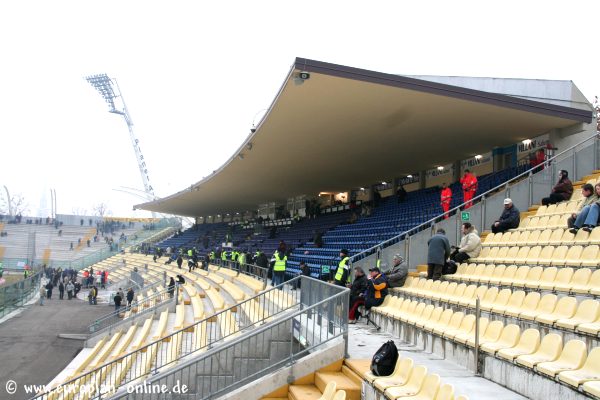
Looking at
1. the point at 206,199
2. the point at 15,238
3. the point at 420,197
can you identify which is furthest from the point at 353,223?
the point at 15,238

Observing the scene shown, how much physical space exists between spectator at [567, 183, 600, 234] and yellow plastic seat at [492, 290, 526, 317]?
7.91ft

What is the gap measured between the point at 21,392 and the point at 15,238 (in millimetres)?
53914

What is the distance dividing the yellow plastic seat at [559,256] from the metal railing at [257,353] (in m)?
3.00

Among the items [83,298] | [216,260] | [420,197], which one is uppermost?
[420,197]

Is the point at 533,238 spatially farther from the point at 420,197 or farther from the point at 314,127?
the point at 420,197

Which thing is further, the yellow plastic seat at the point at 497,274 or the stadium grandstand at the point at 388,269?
the yellow plastic seat at the point at 497,274

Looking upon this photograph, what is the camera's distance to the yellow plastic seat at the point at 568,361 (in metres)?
4.36

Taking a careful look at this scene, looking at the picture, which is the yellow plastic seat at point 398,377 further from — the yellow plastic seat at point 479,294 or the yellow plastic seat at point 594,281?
the yellow plastic seat at point 594,281

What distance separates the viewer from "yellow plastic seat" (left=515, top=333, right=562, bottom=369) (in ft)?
15.4

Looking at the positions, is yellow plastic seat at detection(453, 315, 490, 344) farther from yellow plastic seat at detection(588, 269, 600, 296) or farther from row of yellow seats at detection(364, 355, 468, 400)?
yellow plastic seat at detection(588, 269, 600, 296)

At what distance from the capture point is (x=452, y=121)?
14258mm

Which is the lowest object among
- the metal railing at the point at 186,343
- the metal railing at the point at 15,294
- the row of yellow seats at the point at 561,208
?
the metal railing at the point at 15,294

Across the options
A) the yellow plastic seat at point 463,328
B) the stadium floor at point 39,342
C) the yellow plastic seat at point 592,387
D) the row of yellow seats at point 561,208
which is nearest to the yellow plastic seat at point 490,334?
the yellow plastic seat at point 463,328

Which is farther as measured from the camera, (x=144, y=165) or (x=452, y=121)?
(x=144, y=165)
